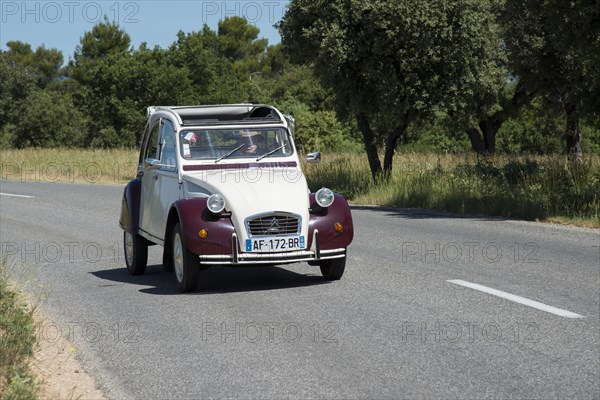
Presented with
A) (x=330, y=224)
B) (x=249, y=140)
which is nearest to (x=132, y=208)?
(x=249, y=140)


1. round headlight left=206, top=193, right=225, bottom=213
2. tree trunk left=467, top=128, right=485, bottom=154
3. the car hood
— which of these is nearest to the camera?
round headlight left=206, top=193, right=225, bottom=213

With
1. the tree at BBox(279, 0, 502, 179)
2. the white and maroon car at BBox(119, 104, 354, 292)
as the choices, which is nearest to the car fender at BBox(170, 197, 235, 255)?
the white and maroon car at BBox(119, 104, 354, 292)

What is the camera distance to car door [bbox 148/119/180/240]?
36.9ft

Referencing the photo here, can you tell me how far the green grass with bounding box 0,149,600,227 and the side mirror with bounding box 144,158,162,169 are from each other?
8.35 m

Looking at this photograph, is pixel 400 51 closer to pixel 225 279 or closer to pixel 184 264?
pixel 225 279

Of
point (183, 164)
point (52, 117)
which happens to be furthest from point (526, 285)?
point (52, 117)

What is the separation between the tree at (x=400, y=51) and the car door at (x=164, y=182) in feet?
46.7

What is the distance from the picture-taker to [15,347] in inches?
282

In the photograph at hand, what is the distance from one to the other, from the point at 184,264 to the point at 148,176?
7.85 feet

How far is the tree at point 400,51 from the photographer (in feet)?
83.9

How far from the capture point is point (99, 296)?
423 inches

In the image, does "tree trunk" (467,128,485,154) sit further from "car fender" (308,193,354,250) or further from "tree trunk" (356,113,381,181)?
"car fender" (308,193,354,250)

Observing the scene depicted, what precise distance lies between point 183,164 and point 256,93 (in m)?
72.1

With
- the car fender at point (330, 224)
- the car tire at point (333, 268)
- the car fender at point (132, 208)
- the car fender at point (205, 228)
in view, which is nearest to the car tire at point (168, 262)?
the car fender at point (132, 208)
